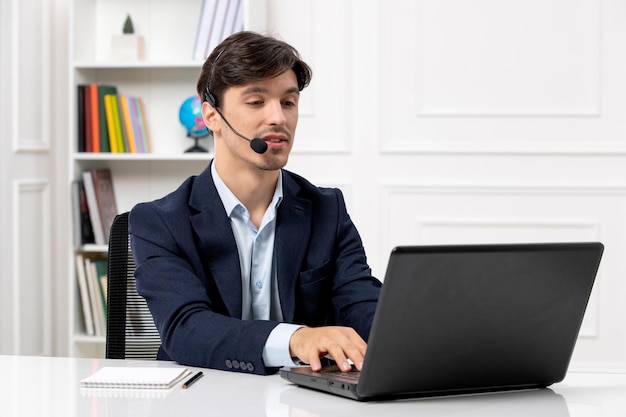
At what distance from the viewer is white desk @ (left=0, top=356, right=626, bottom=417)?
4.00ft

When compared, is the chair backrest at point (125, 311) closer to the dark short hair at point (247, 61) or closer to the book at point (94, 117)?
the dark short hair at point (247, 61)

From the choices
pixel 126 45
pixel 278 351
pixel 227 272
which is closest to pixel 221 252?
pixel 227 272

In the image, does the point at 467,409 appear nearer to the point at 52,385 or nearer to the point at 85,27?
the point at 52,385

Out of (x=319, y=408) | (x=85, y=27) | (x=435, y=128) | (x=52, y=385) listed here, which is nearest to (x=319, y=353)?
(x=319, y=408)

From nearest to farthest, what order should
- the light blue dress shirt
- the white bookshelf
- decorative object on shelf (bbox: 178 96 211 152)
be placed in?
the light blue dress shirt
decorative object on shelf (bbox: 178 96 211 152)
the white bookshelf

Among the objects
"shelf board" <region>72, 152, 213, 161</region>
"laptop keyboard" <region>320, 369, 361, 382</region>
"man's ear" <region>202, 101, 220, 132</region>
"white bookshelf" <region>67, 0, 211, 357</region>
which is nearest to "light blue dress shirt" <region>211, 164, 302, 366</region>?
"man's ear" <region>202, 101, 220, 132</region>

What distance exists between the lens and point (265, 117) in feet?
5.99

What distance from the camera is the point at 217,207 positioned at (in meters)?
1.80

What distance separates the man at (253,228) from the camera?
68.7 inches

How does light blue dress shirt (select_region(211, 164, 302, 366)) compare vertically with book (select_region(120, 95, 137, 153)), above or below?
below

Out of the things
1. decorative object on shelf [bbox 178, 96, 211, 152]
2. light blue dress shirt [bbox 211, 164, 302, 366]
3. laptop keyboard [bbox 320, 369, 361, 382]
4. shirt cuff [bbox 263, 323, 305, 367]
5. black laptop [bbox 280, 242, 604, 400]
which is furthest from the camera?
decorative object on shelf [bbox 178, 96, 211, 152]

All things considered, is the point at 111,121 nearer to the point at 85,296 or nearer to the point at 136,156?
the point at 136,156

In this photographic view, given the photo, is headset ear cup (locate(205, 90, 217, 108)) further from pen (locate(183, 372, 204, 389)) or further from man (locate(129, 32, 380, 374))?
pen (locate(183, 372, 204, 389))

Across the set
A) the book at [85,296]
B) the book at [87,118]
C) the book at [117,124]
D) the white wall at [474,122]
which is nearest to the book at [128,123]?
the book at [117,124]
